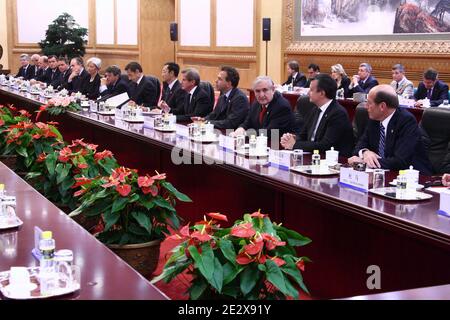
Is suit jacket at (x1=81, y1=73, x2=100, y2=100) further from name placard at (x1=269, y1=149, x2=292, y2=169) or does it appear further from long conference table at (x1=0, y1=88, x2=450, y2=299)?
name placard at (x1=269, y1=149, x2=292, y2=169)

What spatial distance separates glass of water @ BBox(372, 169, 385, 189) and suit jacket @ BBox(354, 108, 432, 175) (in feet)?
2.06

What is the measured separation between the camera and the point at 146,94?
730 centimetres

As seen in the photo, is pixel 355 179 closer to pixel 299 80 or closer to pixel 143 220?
pixel 143 220

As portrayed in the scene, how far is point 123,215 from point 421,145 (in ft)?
5.98

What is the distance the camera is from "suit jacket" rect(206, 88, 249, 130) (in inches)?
222

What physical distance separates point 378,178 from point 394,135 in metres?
0.87

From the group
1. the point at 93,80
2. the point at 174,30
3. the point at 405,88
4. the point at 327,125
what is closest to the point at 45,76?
the point at 174,30

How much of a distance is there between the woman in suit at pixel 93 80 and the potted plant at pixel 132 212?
18.8 feet

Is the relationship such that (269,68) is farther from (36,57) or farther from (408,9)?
(36,57)

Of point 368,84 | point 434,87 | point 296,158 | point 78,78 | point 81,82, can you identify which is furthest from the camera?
point 78,78

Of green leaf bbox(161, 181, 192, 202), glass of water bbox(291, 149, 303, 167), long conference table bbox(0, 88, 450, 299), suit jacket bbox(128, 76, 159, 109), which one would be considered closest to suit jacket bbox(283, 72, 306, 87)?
suit jacket bbox(128, 76, 159, 109)
